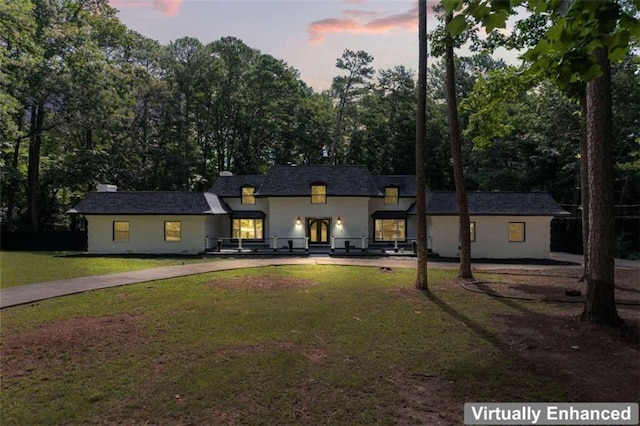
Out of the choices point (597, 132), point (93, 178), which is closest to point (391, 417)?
point (597, 132)

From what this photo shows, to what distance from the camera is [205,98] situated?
3997 cm

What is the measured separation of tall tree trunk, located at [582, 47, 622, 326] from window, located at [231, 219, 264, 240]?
2220cm

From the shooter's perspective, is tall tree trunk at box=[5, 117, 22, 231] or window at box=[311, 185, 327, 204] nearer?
window at box=[311, 185, 327, 204]

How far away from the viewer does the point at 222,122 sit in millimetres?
42188

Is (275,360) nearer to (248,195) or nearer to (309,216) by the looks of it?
(309,216)

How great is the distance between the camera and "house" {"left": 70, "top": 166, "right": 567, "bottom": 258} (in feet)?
73.8

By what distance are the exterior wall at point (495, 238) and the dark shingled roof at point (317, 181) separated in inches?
208

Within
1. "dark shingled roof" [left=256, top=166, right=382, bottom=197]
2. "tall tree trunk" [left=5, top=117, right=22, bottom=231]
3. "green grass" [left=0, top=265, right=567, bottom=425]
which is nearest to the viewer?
"green grass" [left=0, top=265, right=567, bottom=425]

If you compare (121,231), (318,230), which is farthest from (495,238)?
(121,231)

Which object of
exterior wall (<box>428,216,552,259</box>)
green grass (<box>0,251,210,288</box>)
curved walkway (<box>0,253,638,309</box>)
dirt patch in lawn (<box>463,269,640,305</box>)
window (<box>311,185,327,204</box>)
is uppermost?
window (<box>311,185,327,204</box>)

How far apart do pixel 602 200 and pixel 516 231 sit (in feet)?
53.8

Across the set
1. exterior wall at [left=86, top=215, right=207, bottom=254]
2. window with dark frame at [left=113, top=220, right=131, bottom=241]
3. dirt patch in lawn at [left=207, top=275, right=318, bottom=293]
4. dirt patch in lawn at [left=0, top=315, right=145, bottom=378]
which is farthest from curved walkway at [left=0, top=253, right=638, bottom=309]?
window with dark frame at [left=113, top=220, right=131, bottom=241]

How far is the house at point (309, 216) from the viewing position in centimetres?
2250

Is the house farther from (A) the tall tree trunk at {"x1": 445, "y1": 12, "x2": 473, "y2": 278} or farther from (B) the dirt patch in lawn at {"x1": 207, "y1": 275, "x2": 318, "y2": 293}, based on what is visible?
(B) the dirt patch in lawn at {"x1": 207, "y1": 275, "x2": 318, "y2": 293}
